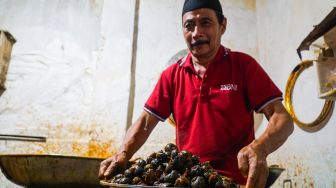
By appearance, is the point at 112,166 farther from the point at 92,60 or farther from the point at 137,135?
the point at 92,60

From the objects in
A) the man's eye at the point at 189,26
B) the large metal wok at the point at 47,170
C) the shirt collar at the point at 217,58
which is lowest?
the large metal wok at the point at 47,170

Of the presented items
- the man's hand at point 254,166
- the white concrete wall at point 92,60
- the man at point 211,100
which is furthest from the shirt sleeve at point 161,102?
the white concrete wall at point 92,60

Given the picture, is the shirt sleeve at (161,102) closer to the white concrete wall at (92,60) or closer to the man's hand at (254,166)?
the man's hand at (254,166)

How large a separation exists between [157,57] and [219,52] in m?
2.14

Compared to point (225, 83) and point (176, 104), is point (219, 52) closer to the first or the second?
point (225, 83)

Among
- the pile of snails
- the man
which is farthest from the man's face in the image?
the pile of snails

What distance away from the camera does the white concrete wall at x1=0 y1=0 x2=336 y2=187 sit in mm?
3785

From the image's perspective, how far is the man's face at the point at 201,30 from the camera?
191cm

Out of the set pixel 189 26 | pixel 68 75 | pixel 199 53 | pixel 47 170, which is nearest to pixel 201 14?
pixel 189 26

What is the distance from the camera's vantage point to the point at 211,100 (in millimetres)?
1915

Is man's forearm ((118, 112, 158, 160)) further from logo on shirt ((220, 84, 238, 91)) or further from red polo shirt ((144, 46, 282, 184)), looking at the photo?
logo on shirt ((220, 84, 238, 91))

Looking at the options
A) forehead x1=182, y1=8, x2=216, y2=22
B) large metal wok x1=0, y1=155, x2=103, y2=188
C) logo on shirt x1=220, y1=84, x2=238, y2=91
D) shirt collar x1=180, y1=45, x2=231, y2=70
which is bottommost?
large metal wok x1=0, y1=155, x2=103, y2=188

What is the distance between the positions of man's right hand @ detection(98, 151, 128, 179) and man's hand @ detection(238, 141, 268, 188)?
692 mm

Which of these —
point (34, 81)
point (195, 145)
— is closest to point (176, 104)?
point (195, 145)
